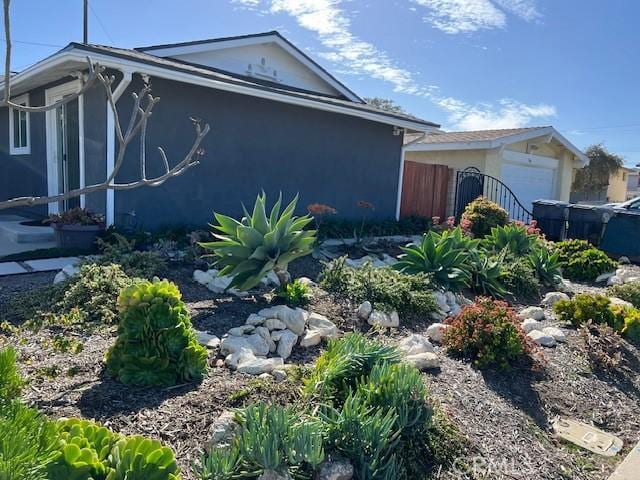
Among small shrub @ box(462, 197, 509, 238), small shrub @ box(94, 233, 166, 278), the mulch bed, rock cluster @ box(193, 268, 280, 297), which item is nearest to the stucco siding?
small shrub @ box(94, 233, 166, 278)

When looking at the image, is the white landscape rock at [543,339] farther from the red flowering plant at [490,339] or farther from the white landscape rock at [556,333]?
the red flowering plant at [490,339]

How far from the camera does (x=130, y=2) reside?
49.4 ft

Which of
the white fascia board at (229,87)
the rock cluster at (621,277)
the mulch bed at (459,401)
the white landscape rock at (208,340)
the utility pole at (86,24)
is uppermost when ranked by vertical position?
the utility pole at (86,24)

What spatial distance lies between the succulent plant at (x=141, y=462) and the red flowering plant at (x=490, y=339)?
109 inches

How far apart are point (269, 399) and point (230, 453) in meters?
0.68

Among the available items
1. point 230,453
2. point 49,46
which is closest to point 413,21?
point 230,453

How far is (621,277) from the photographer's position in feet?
25.0

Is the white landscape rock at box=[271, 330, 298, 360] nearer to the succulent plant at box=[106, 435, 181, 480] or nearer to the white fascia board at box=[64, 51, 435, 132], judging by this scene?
the succulent plant at box=[106, 435, 181, 480]

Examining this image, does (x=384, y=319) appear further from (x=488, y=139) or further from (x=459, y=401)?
(x=488, y=139)

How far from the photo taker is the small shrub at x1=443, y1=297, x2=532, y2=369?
3959mm

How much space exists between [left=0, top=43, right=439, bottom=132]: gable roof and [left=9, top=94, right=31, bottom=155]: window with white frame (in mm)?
493

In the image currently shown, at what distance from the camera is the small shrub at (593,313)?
509cm

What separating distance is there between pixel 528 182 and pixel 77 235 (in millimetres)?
14685

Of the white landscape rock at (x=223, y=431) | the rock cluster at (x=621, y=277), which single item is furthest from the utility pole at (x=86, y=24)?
the white landscape rock at (x=223, y=431)
